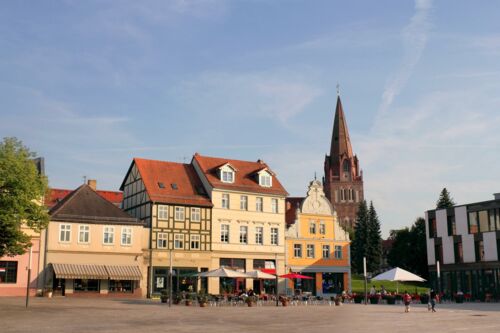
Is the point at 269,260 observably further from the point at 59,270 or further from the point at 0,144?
the point at 0,144

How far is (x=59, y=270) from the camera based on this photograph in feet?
161

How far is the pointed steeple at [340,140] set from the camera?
144 m

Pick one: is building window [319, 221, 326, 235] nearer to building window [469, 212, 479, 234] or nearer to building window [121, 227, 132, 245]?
building window [469, 212, 479, 234]

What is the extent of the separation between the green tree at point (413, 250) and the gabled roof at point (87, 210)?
49082mm

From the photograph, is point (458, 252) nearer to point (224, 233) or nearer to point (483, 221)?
point (483, 221)

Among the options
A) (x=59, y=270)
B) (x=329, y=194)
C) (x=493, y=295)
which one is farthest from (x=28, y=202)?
(x=329, y=194)

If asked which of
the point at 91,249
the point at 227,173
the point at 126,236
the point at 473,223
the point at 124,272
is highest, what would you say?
the point at 227,173

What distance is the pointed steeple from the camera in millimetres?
143500

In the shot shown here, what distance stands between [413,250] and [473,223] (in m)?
30.0

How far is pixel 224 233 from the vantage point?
2336 inches

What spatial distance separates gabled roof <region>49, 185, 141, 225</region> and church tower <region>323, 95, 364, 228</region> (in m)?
96.5

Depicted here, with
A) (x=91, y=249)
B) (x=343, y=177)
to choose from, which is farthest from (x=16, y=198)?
(x=343, y=177)

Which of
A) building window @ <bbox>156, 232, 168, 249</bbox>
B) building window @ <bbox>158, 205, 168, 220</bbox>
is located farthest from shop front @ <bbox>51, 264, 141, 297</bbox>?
building window @ <bbox>158, 205, 168, 220</bbox>

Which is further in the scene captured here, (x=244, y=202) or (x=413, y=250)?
(x=413, y=250)
